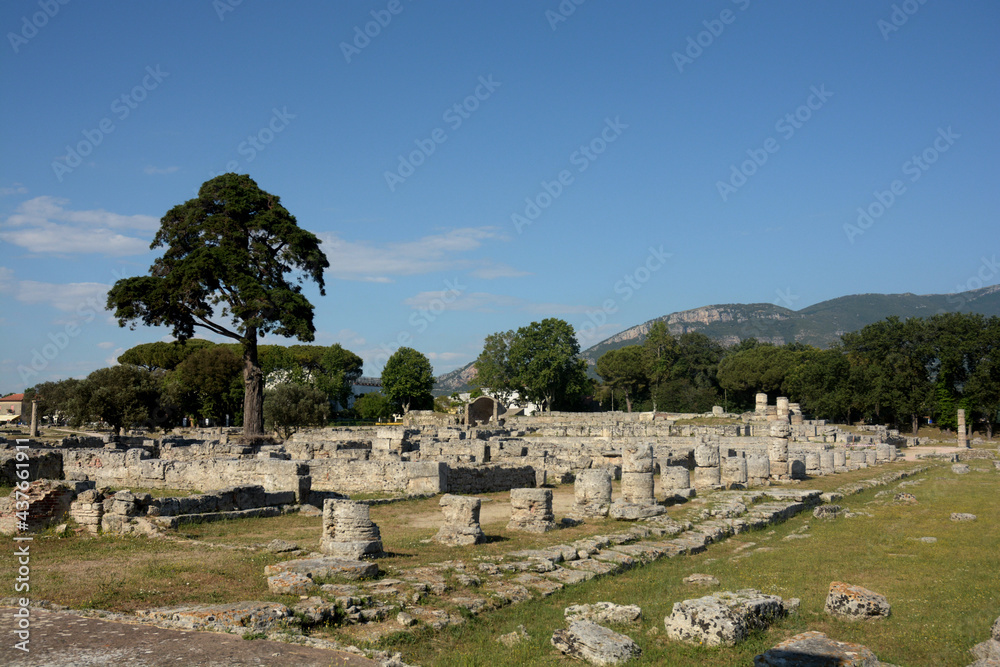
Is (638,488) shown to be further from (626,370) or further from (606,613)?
(626,370)

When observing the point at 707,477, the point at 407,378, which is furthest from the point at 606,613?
the point at 407,378

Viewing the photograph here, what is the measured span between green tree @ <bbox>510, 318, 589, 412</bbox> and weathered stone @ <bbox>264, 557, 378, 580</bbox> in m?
65.4

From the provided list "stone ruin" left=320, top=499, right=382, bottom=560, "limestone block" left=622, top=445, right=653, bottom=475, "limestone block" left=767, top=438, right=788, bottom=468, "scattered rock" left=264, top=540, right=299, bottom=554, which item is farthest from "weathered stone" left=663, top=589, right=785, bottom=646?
"limestone block" left=767, top=438, right=788, bottom=468

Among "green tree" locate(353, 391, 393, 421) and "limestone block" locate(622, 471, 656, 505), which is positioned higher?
"green tree" locate(353, 391, 393, 421)

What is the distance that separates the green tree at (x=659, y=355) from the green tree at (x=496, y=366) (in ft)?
53.2

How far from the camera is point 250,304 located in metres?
28.4

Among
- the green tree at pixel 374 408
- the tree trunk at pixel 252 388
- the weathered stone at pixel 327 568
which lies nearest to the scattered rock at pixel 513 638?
the weathered stone at pixel 327 568

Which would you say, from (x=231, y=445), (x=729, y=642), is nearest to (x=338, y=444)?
(x=231, y=445)

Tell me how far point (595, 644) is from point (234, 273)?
25209 millimetres

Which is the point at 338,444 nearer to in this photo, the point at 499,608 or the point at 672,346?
the point at 499,608

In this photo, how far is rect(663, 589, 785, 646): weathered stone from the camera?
23.4 ft

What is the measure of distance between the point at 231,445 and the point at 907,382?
5112cm

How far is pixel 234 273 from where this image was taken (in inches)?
1133

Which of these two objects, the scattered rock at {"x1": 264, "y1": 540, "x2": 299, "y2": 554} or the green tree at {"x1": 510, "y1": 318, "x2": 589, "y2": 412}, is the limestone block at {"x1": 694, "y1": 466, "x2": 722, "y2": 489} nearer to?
the scattered rock at {"x1": 264, "y1": 540, "x2": 299, "y2": 554}
